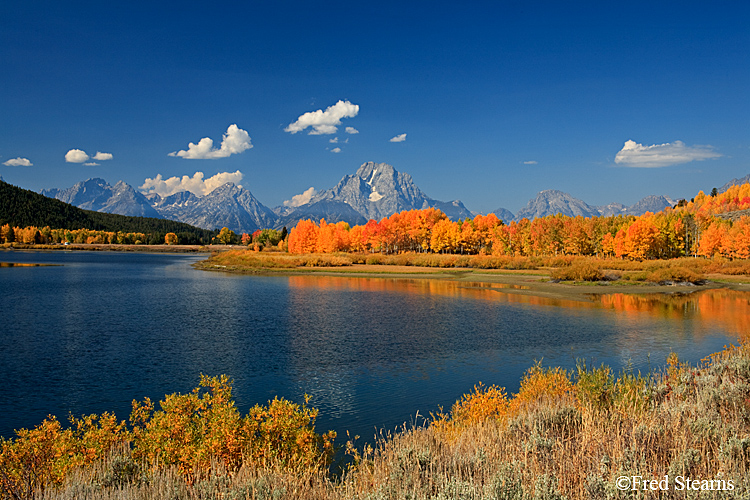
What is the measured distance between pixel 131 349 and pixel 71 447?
17477 millimetres

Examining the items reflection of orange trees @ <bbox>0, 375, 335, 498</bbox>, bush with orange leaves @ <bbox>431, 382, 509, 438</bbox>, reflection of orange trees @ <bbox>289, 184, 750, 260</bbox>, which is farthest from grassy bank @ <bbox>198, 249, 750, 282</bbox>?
reflection of orange trees @ <bbox>0, 375, 335, 498</bbox>

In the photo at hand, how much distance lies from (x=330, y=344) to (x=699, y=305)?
1460 inches

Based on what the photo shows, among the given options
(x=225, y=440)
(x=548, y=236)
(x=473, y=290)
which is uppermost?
(x=548, y=236)

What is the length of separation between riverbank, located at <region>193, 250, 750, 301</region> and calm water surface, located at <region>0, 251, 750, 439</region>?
733 centimetres

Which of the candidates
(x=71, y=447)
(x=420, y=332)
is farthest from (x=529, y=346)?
(x=71, y=447)

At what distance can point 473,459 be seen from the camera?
8.10 metres

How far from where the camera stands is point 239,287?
210ft

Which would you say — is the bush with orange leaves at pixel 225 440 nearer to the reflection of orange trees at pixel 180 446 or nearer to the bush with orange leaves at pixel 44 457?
the reflection of orange trees at pixel 180 446

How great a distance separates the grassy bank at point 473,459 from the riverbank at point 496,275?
42748 mm

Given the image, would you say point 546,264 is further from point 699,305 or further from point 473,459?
point 473,459

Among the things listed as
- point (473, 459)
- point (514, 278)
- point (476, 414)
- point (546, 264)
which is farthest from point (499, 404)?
point (546, 264)

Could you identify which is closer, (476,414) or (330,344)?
(476,414)

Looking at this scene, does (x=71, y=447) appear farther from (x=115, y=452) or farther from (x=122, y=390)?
(x=122, y=390)

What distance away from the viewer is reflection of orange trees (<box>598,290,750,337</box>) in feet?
112
